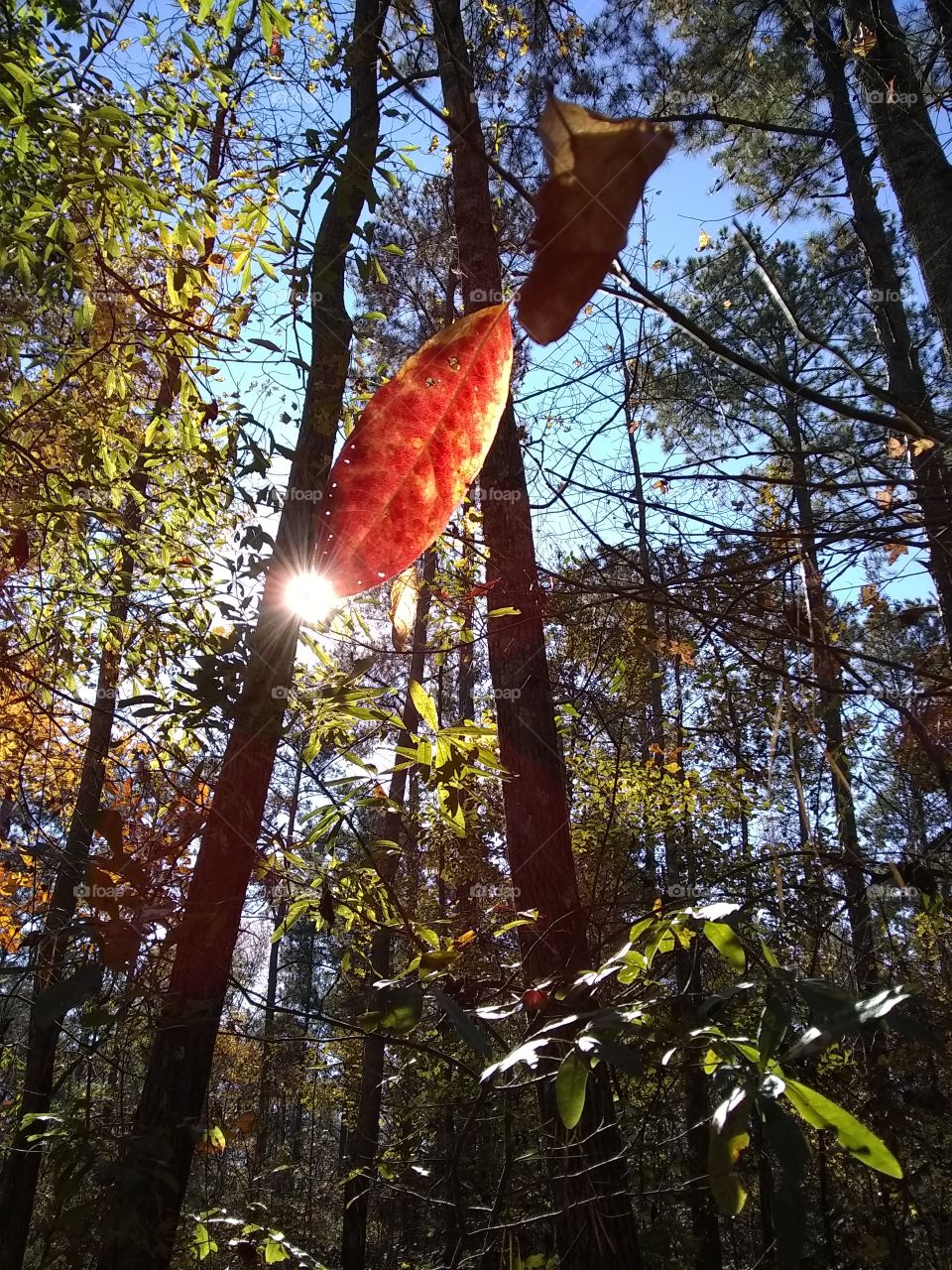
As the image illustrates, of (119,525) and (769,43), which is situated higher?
(769,43)

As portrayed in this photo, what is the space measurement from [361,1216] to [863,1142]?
29.6ft

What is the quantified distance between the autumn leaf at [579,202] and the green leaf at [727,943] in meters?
0.50

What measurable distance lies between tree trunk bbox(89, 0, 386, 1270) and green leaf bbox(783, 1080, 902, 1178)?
1553mm

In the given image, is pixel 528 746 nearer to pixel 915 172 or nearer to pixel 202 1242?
Answer: pixel 202 1242

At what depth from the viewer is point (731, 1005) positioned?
4.54 meters

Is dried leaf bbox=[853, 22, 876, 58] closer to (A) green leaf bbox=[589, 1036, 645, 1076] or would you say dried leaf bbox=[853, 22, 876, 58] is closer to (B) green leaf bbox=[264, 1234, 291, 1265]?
(A) green leaf bbox=[589, 1036, 645, 1076]

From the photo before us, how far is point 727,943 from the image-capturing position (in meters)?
0.63

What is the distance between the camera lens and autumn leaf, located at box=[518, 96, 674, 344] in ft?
1.04

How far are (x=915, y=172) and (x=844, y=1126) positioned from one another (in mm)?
3277

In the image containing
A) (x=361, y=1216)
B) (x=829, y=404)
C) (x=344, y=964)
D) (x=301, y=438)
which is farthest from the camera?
(x=361, y=1216)

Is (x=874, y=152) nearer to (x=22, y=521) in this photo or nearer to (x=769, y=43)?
(x=769, y=43)

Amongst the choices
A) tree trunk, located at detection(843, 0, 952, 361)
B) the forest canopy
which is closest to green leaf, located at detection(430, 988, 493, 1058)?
the forest canopy

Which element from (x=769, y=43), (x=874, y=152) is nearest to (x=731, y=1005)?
(x=874, y=152)

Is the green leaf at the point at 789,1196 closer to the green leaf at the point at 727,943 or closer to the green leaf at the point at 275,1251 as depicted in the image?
the green leaf at the point at 727,943
